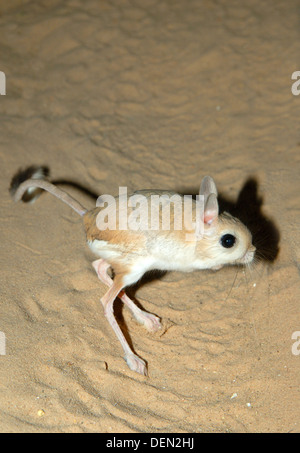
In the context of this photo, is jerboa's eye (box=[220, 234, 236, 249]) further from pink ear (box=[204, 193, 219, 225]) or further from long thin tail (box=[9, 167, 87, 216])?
long thin tail (box=[9, 167, 87, 216])

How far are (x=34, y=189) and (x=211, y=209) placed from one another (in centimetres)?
242

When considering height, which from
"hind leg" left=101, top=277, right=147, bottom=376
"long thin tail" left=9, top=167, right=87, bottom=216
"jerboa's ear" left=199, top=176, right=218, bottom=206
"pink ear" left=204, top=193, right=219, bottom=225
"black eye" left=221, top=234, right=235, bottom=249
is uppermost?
"long thin tail" left=9, top=167, right=87, bottom=216

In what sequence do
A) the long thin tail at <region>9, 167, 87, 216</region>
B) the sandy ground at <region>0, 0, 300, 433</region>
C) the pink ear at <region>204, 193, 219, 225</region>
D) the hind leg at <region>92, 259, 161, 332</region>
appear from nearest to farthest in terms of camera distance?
the sandy ground at <region>0, 0, 300, 433</region>
the pink ear at <region>204, 193, 219, 225</region>
the hind leg at <region>92, 259, 161, 332</region>
the long thin tail at <region>9, 167, 87, 216</region>

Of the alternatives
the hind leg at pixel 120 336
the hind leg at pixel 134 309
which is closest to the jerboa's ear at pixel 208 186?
the hind leg at pixel 120 336

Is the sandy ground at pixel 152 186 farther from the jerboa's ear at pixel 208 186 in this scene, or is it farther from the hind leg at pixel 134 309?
the jerboa's ear at pixel 208 186

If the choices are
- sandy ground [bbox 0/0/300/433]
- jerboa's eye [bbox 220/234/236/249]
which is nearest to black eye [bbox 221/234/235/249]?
Result: jerboa's eye [bbox 220/234/236/249]

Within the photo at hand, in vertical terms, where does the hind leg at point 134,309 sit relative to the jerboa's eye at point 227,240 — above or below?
below

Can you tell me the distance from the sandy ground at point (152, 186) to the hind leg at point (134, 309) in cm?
10

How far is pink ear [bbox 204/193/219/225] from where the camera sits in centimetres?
323

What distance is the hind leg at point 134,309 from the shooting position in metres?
3.66

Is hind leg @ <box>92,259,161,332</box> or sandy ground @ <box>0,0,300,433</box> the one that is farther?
hind leg @ <box>92,259,161,332</box>

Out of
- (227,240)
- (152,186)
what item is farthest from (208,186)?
(152,186)

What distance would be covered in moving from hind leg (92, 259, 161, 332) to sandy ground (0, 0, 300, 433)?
0.32 ft
